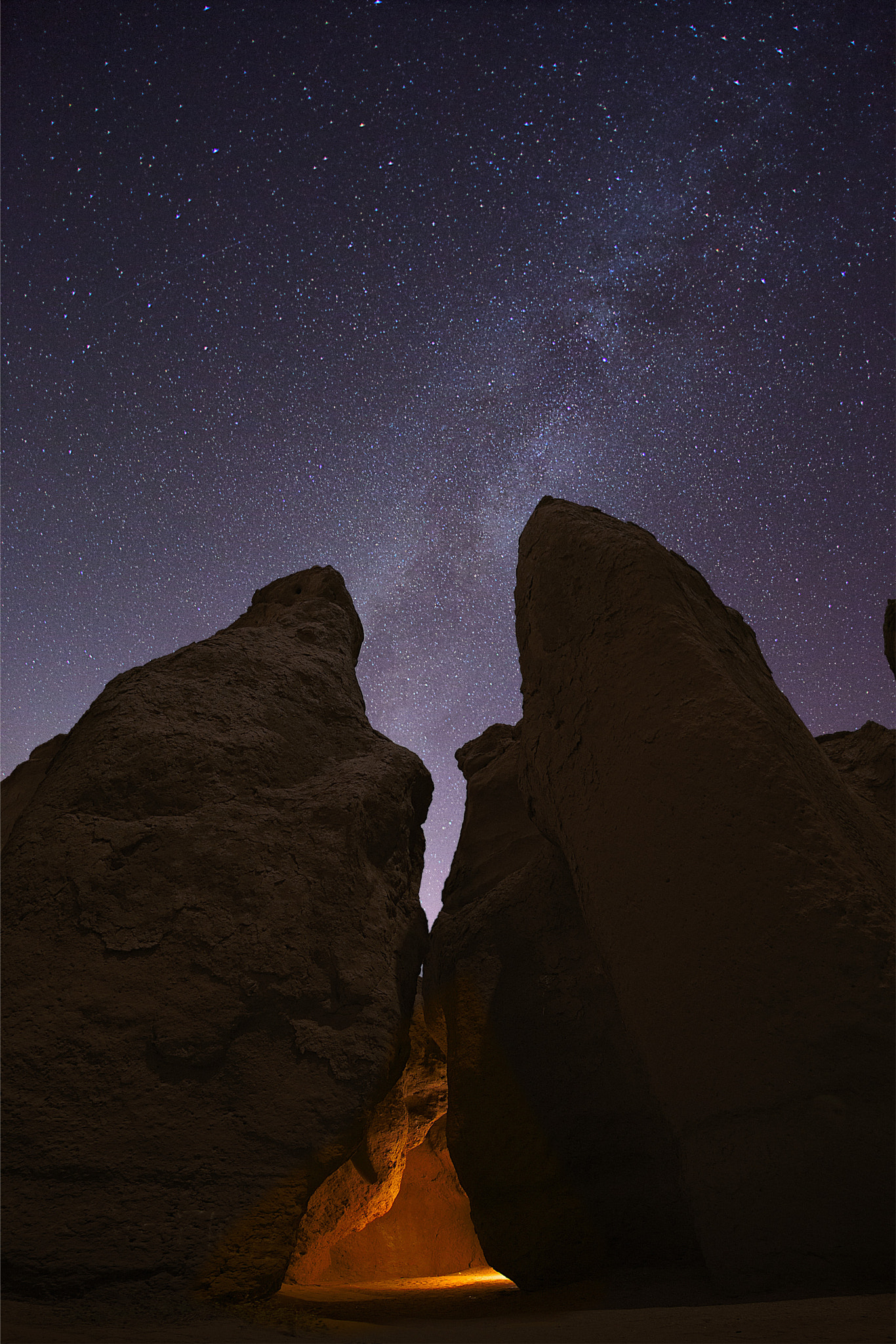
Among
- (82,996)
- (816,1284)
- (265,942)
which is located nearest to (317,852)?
(265,942)

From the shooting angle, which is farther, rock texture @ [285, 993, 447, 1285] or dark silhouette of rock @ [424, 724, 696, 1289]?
rock texture @ [285, 993, 447, 1285]

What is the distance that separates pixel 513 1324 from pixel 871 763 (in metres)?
5.48

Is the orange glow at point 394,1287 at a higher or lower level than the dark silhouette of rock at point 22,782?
lower

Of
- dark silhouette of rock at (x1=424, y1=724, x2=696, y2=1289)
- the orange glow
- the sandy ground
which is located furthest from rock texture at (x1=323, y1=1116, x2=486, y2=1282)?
the sandy ground

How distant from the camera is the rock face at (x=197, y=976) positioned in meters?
3.25

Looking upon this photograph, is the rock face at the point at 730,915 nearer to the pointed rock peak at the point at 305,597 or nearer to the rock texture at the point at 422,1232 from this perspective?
the pointed rock peak at the point at 305,597

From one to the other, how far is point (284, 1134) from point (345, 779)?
234 centimetres

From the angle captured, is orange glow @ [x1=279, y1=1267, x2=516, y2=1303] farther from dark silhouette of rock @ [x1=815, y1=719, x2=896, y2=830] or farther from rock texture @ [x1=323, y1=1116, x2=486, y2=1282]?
dark silhouette of rock @ [x1=815, y1=719, x2=896, y2=830]

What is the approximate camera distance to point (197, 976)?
13.0 ft

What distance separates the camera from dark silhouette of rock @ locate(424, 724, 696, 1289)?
5.13 m

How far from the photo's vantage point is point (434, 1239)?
895 centimetres

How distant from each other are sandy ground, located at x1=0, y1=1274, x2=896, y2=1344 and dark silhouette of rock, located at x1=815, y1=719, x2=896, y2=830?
402 cm

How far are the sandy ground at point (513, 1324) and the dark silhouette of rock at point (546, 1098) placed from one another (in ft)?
3.51

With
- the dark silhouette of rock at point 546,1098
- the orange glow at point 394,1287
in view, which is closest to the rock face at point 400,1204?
the orange glow at point 394,1287
